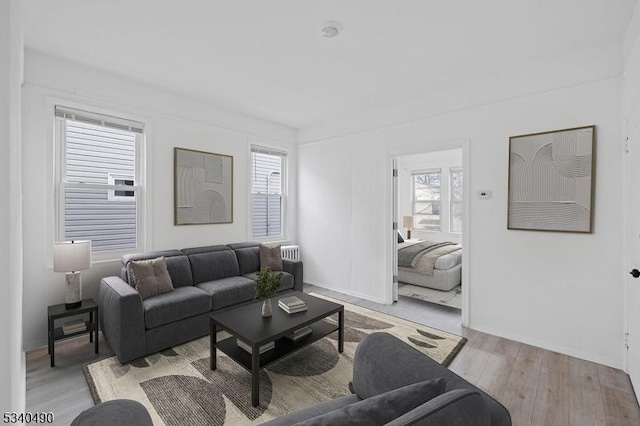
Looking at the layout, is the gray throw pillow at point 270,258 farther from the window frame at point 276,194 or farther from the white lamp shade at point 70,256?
the white lamp shade at point 70,256

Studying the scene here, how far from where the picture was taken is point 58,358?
8.54 ft

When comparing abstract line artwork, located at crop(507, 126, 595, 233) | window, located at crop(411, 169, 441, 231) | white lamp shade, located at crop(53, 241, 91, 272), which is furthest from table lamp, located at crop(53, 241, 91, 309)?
window, located at crop(411, 169, 441, 231)

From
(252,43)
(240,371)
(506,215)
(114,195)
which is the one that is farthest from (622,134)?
(114,195)

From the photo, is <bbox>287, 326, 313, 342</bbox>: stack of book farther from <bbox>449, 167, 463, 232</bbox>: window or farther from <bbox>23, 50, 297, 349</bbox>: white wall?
<bbox>449, 167, 463, 232</bbox>: window

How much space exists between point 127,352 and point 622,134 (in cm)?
459

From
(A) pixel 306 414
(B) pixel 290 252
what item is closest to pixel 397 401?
(A) pixel 306 414

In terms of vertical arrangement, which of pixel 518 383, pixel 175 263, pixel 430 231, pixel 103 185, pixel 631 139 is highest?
pixel 631 139

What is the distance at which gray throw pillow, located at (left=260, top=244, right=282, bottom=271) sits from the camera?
13.5ft

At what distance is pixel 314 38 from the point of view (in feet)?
8.27

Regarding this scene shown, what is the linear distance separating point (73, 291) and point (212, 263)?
1348 mm

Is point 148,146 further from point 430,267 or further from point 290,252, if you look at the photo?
point 430,267

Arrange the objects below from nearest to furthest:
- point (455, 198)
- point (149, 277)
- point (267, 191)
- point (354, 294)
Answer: point (149, 277) → point (354, 294) → point (267, 191) → point (455, 198)

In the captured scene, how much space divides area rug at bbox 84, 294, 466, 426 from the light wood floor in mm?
150

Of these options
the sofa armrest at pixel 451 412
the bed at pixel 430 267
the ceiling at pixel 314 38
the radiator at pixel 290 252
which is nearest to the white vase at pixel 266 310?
the sofa armrest at pixel 451 412
